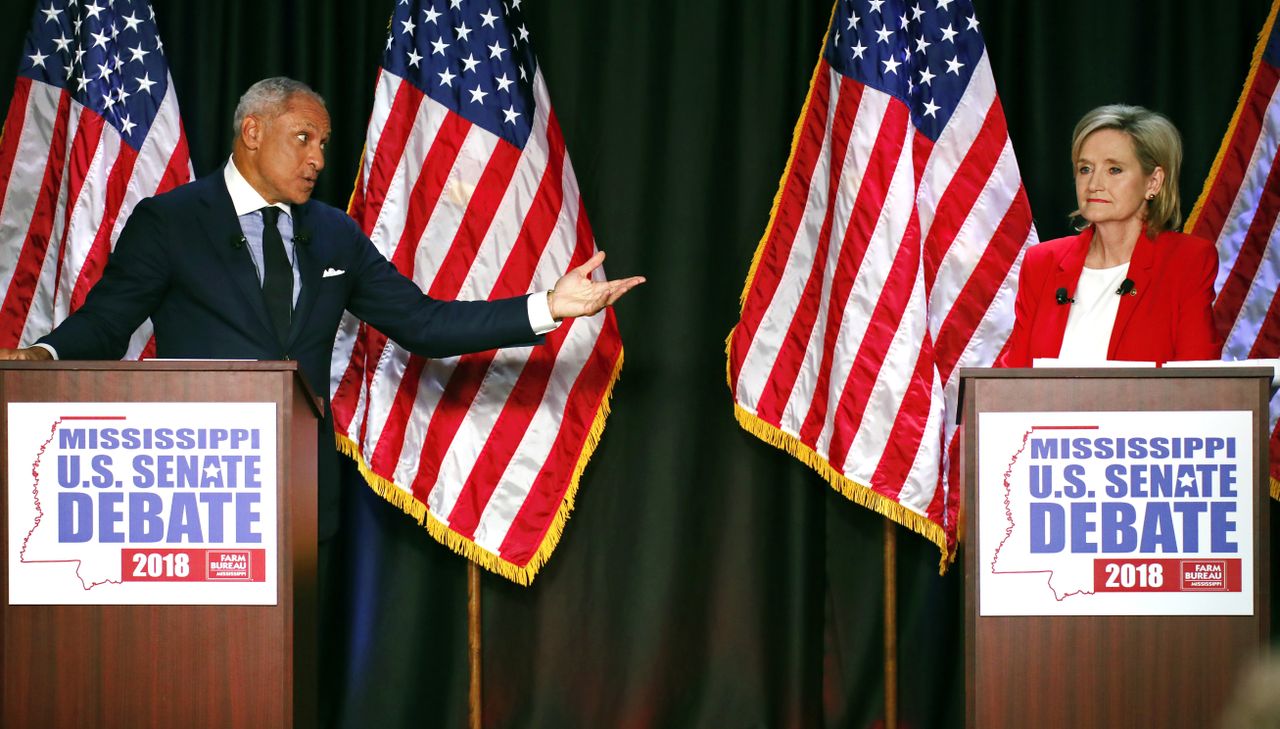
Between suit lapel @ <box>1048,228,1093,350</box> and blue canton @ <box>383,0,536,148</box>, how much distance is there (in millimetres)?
1549

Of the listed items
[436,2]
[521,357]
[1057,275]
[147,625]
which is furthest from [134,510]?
[1057,275]

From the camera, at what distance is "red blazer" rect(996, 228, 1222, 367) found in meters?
3.52

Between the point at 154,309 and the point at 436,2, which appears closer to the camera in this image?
the point at 154,309

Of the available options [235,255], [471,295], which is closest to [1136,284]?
[471,295]

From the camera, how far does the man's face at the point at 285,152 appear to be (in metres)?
3.66

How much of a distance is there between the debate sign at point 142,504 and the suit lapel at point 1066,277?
1.95 m

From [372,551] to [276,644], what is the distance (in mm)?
1739

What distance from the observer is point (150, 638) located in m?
2.74

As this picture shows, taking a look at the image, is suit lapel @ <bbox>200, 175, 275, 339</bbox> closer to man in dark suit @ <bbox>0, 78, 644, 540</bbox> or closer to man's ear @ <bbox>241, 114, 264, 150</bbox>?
man in dark suit @ <bbox>0, 78, 644, 540</bbox>

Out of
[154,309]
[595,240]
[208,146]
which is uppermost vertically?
[208,146]

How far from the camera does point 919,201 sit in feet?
13.7

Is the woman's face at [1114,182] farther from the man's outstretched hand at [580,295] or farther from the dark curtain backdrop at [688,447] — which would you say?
the man's outstretched hand at [580,295]

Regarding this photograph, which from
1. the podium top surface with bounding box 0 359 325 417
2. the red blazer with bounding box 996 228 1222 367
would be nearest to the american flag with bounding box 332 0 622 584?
the red blazer with bounding box 996 228 1222 367

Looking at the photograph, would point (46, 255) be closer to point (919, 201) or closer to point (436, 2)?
point (436, 2)
